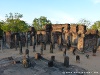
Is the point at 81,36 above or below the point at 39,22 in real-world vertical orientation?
below

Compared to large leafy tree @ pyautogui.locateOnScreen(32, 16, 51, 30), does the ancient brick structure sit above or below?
below

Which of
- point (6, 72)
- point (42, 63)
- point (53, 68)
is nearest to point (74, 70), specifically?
point (53, 68)

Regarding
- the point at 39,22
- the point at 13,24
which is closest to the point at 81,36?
the point at 13,24

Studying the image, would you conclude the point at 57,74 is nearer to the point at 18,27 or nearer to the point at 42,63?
the point at 42,63

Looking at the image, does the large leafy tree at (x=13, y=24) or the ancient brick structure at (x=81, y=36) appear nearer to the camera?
the ancient brick structure at (x=81, y=36)

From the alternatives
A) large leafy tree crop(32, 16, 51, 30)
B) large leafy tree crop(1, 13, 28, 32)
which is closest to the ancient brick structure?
large leafy tree crop(1, 13, 28, 32)

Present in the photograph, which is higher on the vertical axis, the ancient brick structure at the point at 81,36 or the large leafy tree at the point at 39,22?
the large leafy tree at the point at 39,22

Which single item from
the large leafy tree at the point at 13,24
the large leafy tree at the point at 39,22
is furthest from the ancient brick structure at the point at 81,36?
the large leafy tree at the point at 39,22

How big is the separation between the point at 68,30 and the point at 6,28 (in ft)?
50.3

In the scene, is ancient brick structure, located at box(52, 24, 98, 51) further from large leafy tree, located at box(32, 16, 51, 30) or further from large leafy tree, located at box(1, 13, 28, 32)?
large leafy tree, located at box(32, 16, 51, 30)

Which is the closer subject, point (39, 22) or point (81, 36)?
point (81, 36)

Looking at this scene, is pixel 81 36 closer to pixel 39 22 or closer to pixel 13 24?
pixel 13 24

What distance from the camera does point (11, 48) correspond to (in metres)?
26.0

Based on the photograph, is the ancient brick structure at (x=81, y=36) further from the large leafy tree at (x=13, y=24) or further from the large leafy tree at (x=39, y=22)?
the large leafy tree at (x=39, y=22)
